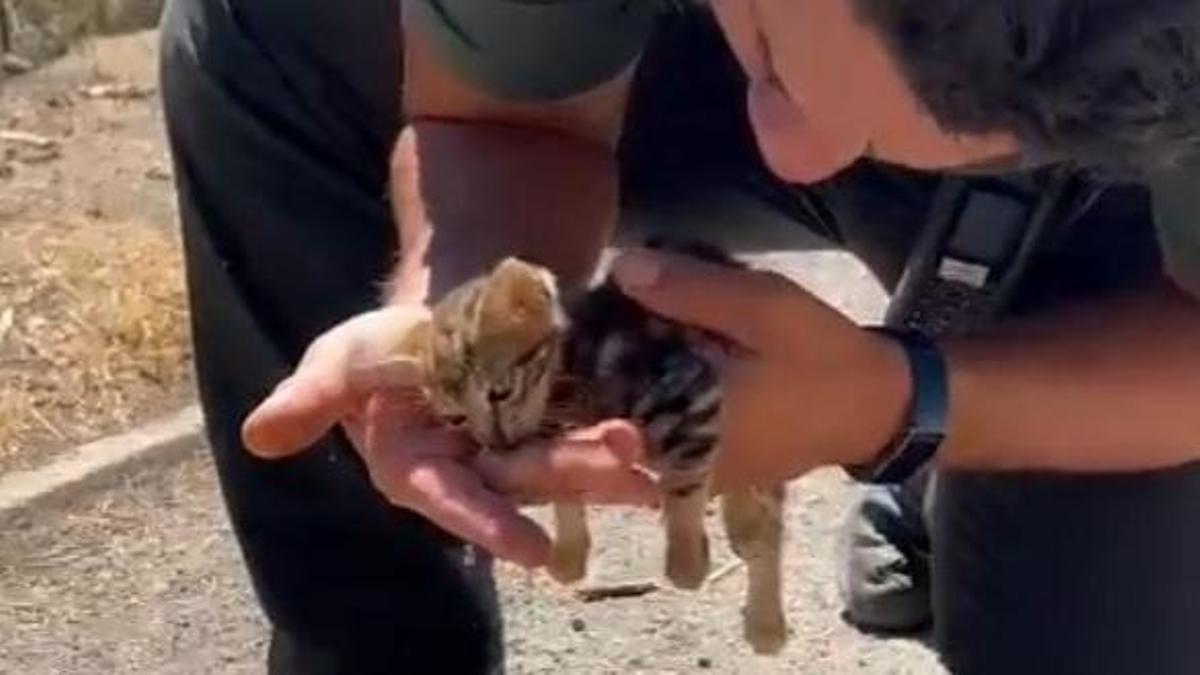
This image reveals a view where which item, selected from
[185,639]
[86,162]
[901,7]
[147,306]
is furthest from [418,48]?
[86,162]

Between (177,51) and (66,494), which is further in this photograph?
(66,494)

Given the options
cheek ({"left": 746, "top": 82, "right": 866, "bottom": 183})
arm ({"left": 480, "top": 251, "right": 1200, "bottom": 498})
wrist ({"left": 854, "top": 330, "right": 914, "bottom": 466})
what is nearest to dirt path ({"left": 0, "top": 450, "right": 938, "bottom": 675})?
arm ({"left": 480, "top": 251, "right": 1200, "bottom": 498})

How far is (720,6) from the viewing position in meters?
1.78

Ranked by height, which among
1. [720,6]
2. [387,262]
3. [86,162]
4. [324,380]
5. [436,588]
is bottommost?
[86,162]

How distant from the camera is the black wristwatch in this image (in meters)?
2.05

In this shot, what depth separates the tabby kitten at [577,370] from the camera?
1780mm

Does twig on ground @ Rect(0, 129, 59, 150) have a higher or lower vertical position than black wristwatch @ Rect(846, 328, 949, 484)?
lower

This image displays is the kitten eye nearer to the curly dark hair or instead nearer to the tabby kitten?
the tabby kitten

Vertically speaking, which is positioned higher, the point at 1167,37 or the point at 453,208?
the point at 1167,37

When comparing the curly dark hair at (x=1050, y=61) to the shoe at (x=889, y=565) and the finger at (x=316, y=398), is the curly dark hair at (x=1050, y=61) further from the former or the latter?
the shoe at (x=889, y=565)

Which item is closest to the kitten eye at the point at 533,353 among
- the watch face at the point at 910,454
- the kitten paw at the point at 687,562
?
the kitten paw at the point at 687,562

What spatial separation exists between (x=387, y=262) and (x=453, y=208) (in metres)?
0.20

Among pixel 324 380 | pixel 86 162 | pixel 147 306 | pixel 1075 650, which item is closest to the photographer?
pixel 324 380

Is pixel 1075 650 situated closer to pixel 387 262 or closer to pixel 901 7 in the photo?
pixel 387 262
